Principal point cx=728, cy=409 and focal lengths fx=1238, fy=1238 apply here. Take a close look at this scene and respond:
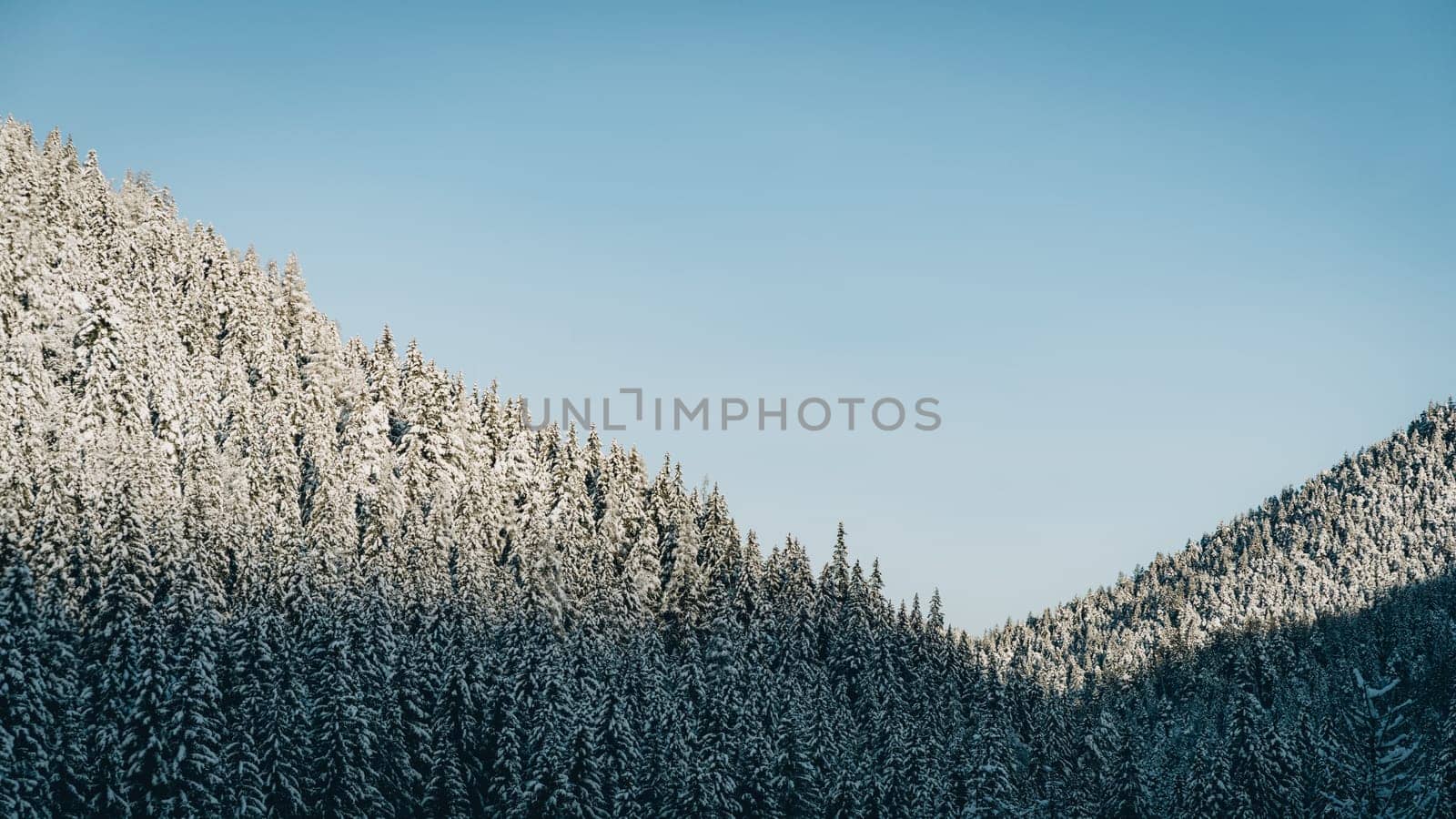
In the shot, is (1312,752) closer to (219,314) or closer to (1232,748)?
(1232,748)

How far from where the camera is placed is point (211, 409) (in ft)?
305

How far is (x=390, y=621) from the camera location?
74812 mm

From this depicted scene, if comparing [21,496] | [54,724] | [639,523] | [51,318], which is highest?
[51,318]

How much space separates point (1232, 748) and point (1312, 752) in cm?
2280

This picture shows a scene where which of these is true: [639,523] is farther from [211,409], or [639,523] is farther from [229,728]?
[229,728]

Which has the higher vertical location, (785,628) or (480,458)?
(480,458)

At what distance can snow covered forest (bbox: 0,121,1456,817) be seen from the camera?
60.5 m

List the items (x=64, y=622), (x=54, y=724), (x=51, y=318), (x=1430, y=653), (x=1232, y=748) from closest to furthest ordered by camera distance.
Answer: (x=54, y=724) < (x=64, y=622) < (x=1232, y=748) < (x=51, y=318) < (x=1430, y=653)

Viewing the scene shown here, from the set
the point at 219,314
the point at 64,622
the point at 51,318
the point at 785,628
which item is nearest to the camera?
the point at 64,622

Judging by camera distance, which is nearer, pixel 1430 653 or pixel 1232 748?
pixel 1232 748

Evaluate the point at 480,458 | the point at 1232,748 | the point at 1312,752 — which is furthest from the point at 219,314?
the point at 1312,752

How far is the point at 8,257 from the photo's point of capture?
3656 inches

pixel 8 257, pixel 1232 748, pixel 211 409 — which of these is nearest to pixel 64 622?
pixel 211 409

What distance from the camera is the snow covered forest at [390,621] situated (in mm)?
60469
